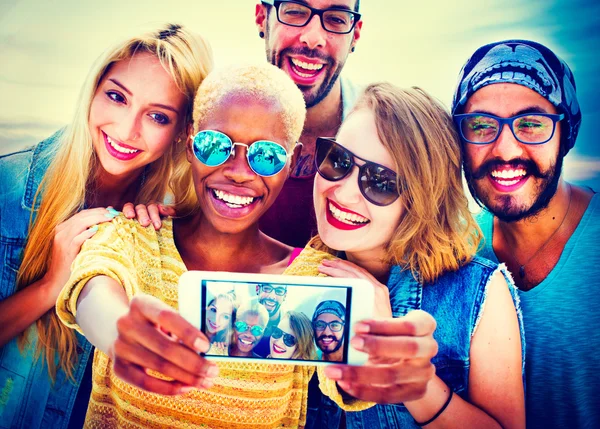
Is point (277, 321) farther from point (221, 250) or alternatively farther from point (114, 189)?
point (114, 189)

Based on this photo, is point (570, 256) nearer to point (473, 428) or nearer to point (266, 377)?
point (473, 428)

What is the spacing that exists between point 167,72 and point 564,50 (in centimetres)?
171

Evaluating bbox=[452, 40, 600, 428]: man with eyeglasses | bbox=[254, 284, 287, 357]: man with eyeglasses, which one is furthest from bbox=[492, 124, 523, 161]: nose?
bbox=[254, 284, 287, 357]: man with eyeglasses

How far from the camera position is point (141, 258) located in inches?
81.0

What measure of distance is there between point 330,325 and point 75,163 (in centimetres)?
137

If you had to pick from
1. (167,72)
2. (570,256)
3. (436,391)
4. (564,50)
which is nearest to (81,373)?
(167,72)

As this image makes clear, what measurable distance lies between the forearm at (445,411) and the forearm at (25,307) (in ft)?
5.17

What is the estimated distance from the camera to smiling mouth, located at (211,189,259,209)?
2062 mm

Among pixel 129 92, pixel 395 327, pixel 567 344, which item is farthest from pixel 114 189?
pixel 567 344

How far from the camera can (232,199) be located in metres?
2.07

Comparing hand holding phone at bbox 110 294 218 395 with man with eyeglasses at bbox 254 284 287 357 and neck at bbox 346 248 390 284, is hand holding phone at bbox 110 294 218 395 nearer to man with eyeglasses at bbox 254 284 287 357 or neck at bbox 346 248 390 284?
man with eyeglasses at bbox 254 284 287 357

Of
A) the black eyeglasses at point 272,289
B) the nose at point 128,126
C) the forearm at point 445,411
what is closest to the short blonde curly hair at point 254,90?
the nose at point 128,126

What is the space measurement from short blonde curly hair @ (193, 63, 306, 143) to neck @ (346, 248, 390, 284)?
576 millimetres

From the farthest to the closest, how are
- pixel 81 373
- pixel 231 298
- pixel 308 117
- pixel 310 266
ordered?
pixel 308 117
pixel 81 373
pixel 310 266
pixel 231 298
